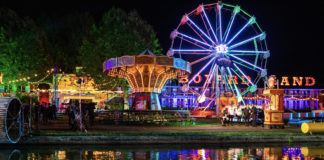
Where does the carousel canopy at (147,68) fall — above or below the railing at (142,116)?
above

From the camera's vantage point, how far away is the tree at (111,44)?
41.0 meters

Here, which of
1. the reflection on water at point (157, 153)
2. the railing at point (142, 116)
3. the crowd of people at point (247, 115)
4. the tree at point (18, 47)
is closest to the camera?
the reflection on water at point (157, 153)

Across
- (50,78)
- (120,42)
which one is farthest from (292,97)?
(50,78)

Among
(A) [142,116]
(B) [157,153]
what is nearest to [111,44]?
(A) [142,116]

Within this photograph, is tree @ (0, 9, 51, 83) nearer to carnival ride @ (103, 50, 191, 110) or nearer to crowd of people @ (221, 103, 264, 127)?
carnival ride @ (103, 50, 191, 110)

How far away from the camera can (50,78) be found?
52.5 m

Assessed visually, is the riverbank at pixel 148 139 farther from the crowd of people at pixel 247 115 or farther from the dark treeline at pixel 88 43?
the dark treeline at pixel 88 43

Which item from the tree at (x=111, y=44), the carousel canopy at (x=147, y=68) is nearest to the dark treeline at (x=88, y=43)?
the tree at (x=111, y=44)

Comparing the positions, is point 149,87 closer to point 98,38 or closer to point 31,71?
point 98,38

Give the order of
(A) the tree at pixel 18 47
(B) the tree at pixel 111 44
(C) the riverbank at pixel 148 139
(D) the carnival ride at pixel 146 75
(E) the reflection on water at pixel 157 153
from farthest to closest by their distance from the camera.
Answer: (A) the tree at pixel 18 47
(B) the tree at pixel 111 44
(D) the carnival ride at pixel 146 75
(C) the riverbank at pixel 148 139
(E) the reflection on water at pixel 157 153

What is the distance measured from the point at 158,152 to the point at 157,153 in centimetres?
27

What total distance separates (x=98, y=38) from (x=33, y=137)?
2876cm

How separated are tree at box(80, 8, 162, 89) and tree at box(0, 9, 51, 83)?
8086 millimetres

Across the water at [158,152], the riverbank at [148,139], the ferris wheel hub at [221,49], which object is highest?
the ferris wheel hub at [221,49]
